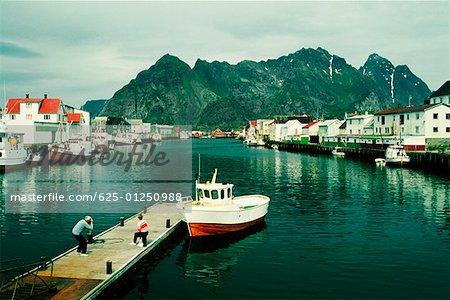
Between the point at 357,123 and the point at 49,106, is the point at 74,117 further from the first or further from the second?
the point at 357,123

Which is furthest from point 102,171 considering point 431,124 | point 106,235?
point 431,124

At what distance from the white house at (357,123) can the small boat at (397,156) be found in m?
41.2

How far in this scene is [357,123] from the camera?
134125 millimetres

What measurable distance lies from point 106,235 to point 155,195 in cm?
2564

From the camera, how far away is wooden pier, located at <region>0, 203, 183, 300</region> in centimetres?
1878

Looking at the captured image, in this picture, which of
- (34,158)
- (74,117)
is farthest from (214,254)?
(74,117)

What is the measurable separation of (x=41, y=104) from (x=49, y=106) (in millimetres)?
2580

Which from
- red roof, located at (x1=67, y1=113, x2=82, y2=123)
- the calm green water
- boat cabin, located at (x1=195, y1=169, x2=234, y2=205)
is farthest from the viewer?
red roof, located at (x1=67, y1=113, x2=82, y2=123)

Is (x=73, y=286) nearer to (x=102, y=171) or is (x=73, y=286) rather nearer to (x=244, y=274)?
(x=244, y=274)

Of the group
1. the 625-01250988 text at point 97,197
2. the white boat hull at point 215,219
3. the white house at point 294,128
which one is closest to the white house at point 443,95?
the white house at point 294,128

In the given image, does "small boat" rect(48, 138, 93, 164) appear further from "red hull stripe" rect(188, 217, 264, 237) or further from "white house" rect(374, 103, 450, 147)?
"white house" rect(374, 103, 450, 147)

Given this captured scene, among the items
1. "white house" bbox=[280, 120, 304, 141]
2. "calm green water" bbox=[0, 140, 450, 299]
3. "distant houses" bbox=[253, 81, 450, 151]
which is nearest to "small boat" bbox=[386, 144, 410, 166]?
"distant houses" bbox=[253, 81, 450, 151]

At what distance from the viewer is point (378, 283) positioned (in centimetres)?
2234

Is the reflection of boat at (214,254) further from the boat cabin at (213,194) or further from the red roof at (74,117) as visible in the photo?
the red roof at (74,117)
